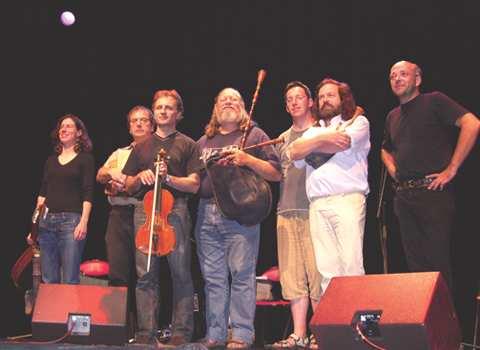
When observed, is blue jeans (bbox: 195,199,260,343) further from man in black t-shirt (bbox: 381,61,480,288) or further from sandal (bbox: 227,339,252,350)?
man in black t-shirt (bbox: 381,61,480,288)

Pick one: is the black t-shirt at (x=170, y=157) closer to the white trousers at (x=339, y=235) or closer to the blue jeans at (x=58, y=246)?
the blue jeans at (x=58, y=246)

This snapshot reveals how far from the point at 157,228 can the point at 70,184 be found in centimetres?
135

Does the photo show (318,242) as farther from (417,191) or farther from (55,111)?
(55,111)

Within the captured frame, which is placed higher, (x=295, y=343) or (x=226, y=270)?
(x=226, y=270)

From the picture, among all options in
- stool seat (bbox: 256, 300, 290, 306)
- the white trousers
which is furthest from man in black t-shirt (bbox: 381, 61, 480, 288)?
stool seat (bbox: 256, 300, 290, 306)

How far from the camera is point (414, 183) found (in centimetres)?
437

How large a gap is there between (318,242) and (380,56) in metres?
3.17

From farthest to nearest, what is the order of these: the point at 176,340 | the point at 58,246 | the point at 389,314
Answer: the point at 58,246, the point at 176,340, the point at 389,314

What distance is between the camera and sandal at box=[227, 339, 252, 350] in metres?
4.27

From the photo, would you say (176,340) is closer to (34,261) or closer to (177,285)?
(177,285)

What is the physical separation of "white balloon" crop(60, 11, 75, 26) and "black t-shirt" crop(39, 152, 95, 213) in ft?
9.08

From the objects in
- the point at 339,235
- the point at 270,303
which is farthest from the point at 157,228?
the point at 270,303

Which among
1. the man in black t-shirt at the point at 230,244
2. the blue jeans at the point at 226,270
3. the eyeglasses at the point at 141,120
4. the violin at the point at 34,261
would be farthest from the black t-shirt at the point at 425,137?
the violin at the point at 34,261

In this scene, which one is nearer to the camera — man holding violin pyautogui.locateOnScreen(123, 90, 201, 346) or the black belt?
the black belt
